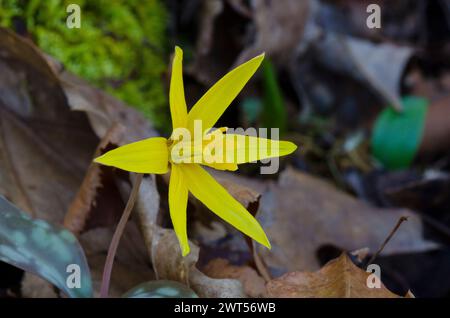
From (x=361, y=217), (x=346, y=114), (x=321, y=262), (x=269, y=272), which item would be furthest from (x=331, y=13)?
(x=269, y=272)

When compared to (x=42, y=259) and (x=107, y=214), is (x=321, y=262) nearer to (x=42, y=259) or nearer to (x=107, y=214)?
(x=107, y=214)

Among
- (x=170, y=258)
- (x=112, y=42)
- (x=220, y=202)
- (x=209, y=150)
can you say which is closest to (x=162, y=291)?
(x=170, y=258)

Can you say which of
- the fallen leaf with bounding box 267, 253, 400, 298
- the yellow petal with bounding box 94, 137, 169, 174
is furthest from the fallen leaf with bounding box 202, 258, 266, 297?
the yellow petal with bounding box 94, 137, 169, 174

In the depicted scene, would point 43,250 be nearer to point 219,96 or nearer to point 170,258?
point 170,258

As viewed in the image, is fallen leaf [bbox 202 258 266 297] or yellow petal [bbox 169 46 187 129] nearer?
yellow petal [bbox 169 46 187 129]

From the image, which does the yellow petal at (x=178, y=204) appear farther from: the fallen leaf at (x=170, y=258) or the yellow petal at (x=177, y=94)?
the fallen leaf at (x=170, y=258)

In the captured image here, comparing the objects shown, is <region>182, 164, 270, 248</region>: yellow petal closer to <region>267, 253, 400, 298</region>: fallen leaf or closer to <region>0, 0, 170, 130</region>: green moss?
<region>267, 253, 400, 298</region>: fallen leaf

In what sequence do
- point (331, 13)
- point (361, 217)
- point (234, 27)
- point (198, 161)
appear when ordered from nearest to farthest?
1. point (198, 161)
2. point (361, 217)
3. point (234, 27)
4. point (331, 13)
